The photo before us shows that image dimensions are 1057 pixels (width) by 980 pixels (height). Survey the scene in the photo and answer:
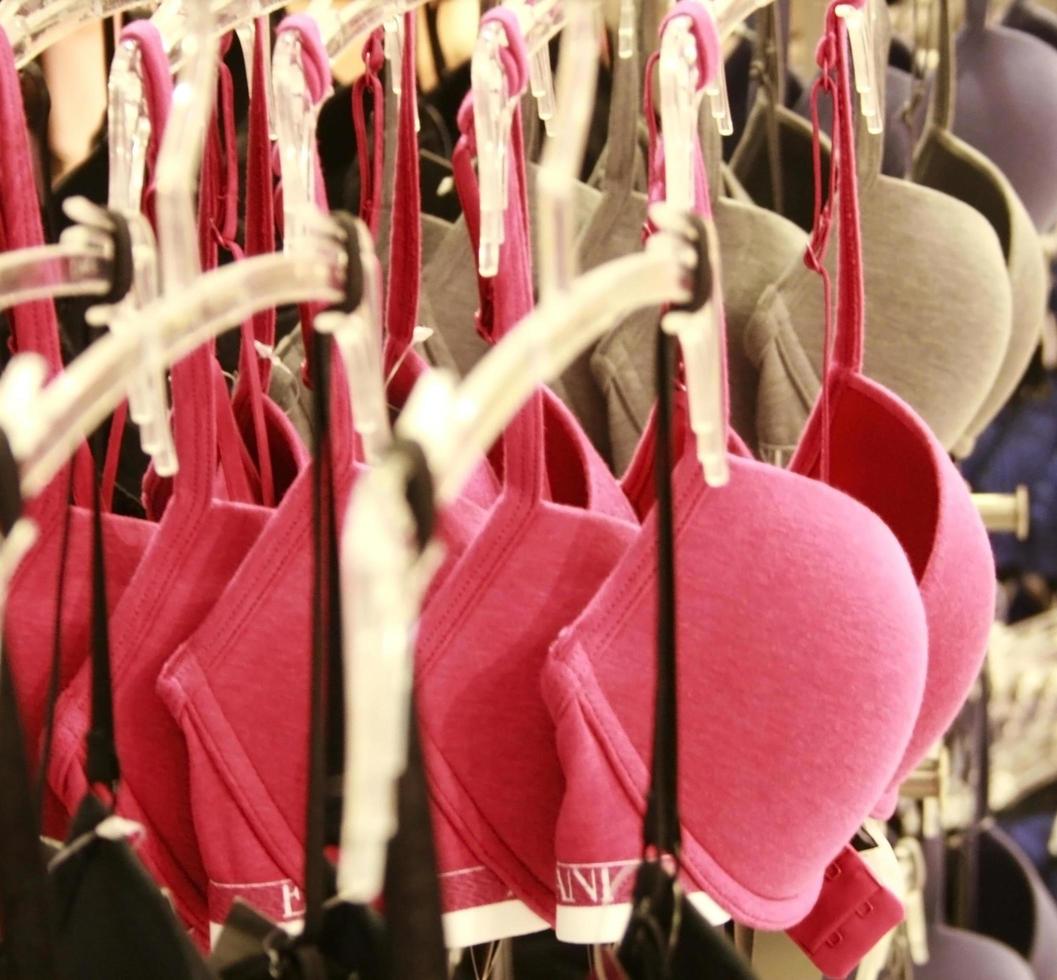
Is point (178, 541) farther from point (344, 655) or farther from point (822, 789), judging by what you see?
point (822, 789)

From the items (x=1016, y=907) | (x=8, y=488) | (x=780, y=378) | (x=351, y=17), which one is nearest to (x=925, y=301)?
(x=780, y=378)

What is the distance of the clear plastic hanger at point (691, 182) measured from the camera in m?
0.46

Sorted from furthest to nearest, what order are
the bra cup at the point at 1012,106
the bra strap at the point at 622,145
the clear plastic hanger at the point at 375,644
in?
the bra cup at the point at 1012,106
the bra strap at the point at 622,145
the clear plastic hanger at the point at 375,644

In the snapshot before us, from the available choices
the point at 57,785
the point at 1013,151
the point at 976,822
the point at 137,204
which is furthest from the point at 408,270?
the point at 976,822

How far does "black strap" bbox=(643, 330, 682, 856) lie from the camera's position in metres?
0.44

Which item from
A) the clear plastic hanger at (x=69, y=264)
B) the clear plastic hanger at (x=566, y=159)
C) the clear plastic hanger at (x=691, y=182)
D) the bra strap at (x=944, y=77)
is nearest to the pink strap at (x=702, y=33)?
the clear plastic hanger at (x=691, y=182)

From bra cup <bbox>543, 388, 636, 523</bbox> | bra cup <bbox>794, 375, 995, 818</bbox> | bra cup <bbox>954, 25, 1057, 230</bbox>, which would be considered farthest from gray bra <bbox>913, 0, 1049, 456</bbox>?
bra cup <bbox>543, 388, 636, 523</bbox>

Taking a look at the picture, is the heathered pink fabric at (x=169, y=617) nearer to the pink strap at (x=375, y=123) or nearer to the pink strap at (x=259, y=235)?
the pink strap at (x=259, y=235)

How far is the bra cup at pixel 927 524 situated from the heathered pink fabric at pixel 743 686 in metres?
0.08

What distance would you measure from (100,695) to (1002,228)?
674 millimetres

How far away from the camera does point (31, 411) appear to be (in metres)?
0.35

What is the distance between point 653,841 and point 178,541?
218mm

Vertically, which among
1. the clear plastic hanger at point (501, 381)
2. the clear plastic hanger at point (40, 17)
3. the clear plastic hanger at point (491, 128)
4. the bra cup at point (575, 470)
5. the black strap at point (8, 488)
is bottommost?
the bra cup at point (575, 470)

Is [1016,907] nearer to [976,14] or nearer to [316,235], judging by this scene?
[976,14]
